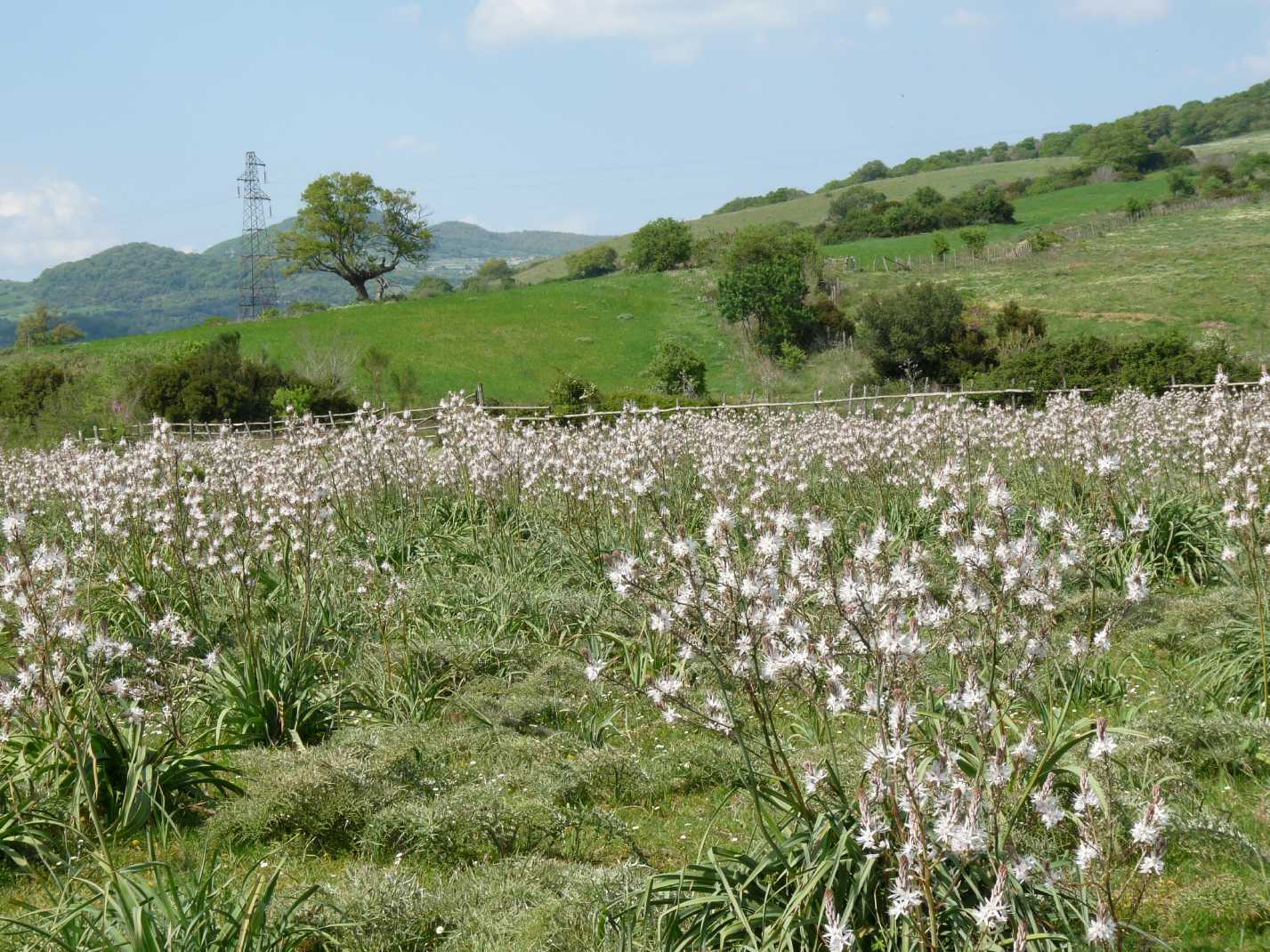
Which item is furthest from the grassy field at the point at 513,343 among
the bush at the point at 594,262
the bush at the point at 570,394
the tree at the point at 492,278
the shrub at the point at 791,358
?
the bush at the point at 594,262

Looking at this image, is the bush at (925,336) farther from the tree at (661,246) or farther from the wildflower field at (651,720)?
the tree at (661,246)

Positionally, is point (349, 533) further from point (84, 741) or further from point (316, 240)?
point (316, 240)

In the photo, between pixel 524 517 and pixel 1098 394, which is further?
pixel 1098 394

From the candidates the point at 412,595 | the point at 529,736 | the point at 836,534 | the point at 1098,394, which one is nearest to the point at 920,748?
the point at 529,736

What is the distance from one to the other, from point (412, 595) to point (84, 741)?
4.22 meters

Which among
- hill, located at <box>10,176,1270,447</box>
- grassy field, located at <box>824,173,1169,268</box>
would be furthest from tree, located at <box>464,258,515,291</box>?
grassy field, located at <box>824,173,1169,268</box>

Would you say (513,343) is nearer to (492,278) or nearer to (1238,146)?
(492,278)

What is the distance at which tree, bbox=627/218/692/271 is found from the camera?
80250 mm

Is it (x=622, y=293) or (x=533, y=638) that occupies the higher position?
(x=622, y=293)

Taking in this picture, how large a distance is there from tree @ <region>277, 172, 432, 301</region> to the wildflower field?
72484mm

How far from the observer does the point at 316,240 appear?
254ft

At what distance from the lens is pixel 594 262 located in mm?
100625

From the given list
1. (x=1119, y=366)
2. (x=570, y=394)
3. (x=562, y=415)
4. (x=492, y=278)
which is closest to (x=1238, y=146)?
(x=492, y=278)

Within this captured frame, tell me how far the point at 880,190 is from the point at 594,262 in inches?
1373
